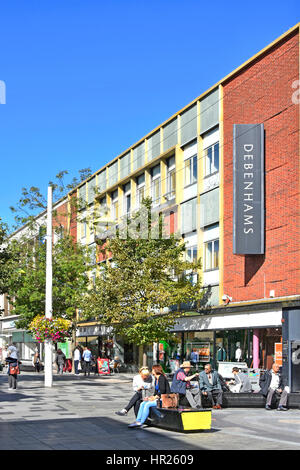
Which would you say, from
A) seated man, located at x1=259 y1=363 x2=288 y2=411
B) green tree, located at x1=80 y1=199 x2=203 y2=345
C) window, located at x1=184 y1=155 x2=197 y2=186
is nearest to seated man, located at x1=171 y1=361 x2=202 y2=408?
seated man, located at x1=259 y1=363 x2=288 y2=411

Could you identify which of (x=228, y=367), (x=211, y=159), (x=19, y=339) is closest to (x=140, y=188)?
(x=211, y=159)

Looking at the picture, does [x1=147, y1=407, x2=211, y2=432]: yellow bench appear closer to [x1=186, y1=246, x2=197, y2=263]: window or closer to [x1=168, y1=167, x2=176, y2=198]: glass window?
[x1=186, y1=246, x2=197, y2=263]: window

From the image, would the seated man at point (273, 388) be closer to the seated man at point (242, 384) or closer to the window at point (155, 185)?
the seated man at point (242, 384)

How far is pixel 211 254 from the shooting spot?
3622cm

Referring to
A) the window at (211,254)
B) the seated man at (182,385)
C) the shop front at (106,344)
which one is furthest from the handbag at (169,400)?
the shop front at (106,344)

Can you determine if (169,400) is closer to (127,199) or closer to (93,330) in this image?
(127,199)

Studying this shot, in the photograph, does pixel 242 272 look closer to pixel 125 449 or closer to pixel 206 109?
pixel 206 109

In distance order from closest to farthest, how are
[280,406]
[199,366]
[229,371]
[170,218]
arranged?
[280,406], [229,371], [199,366], [170,218]

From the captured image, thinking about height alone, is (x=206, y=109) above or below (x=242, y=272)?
above

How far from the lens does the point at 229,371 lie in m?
31.1

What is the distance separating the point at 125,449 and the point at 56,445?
1.40 m

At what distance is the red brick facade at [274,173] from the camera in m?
29.4

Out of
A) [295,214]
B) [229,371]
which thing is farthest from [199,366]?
[295,214]

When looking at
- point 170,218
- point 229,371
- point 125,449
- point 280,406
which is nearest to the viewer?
point 125,449
